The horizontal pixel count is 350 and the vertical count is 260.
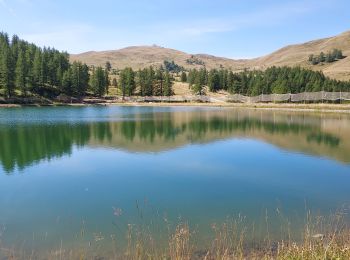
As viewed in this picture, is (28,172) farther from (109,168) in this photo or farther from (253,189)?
(253,189)

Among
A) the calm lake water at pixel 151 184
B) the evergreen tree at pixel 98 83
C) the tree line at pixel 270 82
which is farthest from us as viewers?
the evergreen tree at pixel 98 83

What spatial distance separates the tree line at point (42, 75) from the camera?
98.9 meters

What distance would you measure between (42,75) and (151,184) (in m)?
102

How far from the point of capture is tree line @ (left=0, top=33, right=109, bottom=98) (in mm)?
98875

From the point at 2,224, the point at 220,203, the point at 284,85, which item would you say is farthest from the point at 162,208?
the point at 284,85

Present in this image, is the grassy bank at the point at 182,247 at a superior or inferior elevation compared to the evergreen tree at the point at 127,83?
inferior

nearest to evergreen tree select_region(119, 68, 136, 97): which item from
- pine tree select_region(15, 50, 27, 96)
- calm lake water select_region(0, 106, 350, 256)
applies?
pine tree select_region(15, 50, 27, 96)

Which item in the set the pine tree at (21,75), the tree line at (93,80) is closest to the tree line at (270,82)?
the tree line at (93,80)

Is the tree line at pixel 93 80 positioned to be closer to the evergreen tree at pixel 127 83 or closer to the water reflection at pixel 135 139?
the evergreen tree at pixel 127 83

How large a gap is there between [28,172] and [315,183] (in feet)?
58.6

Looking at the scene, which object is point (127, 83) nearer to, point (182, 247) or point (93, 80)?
point (93, 80)

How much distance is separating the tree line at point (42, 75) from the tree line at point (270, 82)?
4392 centimetres

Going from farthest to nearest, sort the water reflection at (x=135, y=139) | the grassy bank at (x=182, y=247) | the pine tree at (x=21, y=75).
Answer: the pine tree at (x=21, y=75) < the water reflection at (x=135, y=139) < the grassy bank at (x=182, y=247)

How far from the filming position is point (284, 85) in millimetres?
121312
